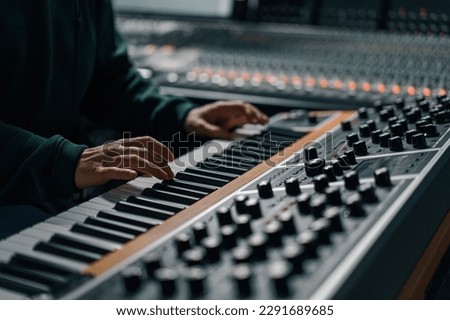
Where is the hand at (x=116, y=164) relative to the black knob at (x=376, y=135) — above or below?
below

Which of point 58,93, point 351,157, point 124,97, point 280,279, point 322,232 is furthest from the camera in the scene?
point 124,97

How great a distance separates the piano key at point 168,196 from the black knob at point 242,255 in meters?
0.34

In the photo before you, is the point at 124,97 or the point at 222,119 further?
the point at 124,97

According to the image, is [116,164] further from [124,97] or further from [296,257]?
[124,97]

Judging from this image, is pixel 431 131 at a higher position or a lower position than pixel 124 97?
higher

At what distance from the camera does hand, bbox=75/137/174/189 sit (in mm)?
1201

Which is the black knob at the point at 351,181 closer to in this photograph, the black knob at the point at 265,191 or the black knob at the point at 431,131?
the black knob at the point at 265,191

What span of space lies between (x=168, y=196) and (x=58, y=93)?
67cm

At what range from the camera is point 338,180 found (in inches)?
42.4

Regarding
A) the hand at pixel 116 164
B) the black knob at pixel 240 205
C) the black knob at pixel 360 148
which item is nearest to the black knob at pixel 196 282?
the black knob at pixel 240 205

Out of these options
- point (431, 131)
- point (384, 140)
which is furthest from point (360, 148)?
point (431, 131)

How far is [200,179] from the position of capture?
1295mm

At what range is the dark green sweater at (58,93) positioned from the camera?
1.27 m
